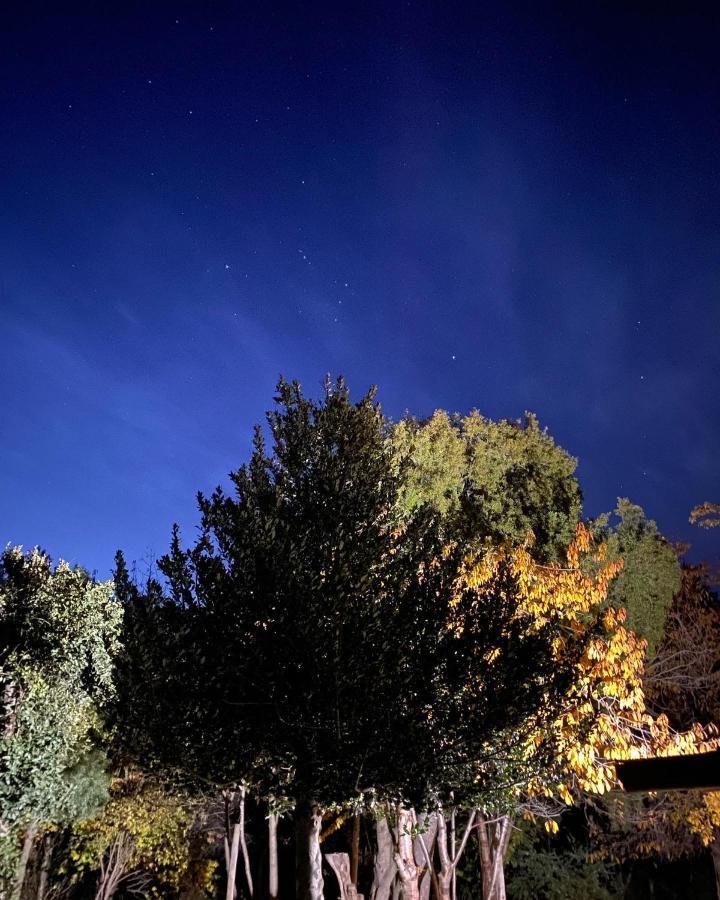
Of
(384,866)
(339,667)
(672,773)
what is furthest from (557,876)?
(339,667)

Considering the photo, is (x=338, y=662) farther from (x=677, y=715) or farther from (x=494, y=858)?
(x=677, y=715)

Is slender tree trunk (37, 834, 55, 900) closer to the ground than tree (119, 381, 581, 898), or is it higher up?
closer to the ground

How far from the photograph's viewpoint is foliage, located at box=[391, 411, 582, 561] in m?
15.8

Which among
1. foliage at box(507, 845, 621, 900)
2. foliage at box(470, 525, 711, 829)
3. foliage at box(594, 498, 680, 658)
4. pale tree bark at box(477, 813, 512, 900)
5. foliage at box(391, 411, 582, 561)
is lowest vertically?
foliage at box(507, 845, 621, 900)

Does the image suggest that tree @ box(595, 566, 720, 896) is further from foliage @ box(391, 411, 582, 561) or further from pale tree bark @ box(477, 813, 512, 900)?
foliage @ box(391, 411, 582, 561)

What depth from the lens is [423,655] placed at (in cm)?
848

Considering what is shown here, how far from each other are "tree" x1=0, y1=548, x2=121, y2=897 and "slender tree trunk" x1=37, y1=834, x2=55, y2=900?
454cm

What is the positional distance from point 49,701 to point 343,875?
760 cm

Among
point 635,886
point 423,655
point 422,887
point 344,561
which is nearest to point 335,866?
point 422,887

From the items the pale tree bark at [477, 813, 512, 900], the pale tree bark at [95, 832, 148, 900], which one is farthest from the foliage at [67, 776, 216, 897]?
the pale tree bark at [477, 813, 512, 900]

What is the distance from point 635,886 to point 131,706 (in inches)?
849

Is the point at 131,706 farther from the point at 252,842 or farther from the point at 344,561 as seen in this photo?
the point at 252,842

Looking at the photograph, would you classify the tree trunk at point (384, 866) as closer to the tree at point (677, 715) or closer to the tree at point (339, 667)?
the tree at point (677, 715)

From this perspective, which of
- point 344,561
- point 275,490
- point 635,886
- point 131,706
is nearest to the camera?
point 131,706
